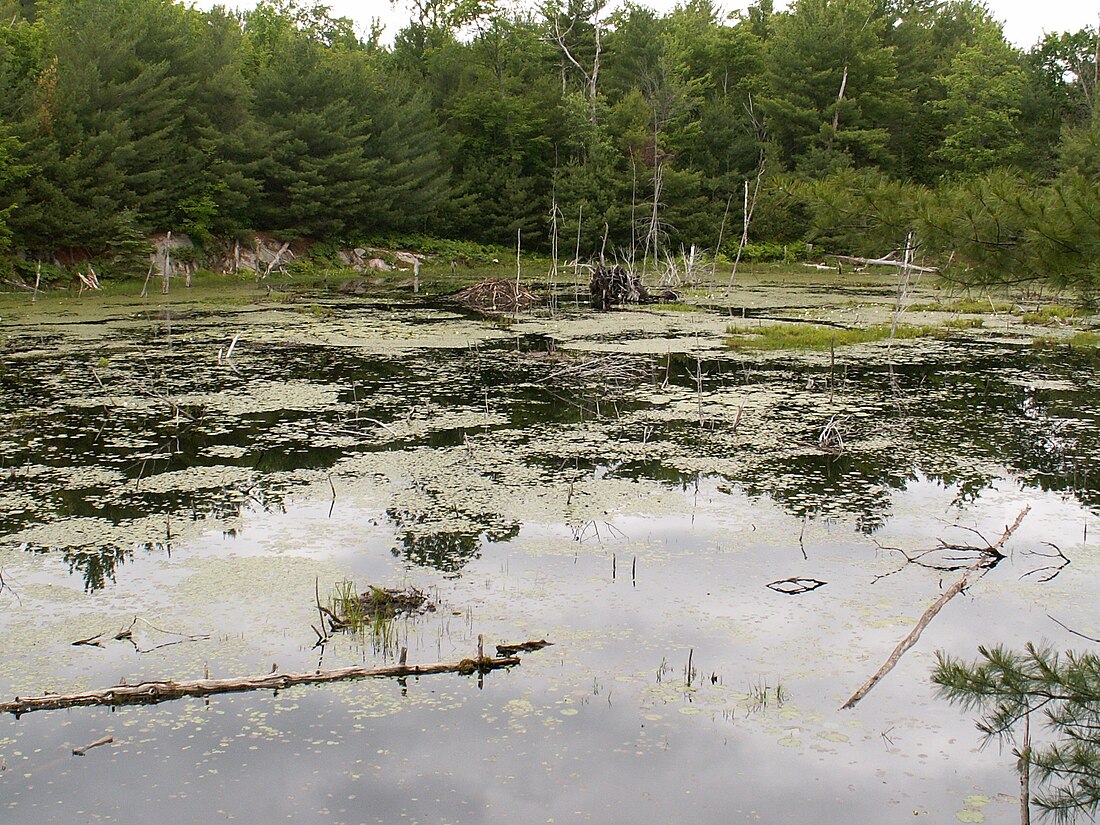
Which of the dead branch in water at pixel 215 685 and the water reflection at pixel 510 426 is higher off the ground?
the water reflection at pixel 510 426

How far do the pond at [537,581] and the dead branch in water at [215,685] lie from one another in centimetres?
3

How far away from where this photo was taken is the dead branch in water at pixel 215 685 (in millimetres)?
3064

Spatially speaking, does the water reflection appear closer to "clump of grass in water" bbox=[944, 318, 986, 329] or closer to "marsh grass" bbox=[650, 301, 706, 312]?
"clump of grass in water" bbox=[944, 318, 986, 329]

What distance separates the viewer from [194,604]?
3855 mm

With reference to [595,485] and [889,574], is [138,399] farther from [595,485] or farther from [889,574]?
[889,574]

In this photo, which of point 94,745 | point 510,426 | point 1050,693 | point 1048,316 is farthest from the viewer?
point 1048,316

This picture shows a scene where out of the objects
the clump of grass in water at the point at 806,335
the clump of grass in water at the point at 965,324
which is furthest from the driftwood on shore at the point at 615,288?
the clump of grass in water at the point at 965,324

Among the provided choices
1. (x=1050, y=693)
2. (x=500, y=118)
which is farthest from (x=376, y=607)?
(x=500, y=118)

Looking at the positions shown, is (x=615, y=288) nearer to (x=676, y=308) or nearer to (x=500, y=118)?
(x=676, y=308)

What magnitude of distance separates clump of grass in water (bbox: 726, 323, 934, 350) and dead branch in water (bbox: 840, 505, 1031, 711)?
583cm

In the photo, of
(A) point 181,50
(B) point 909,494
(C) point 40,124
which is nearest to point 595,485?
(B) point 909,494

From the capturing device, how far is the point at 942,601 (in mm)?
3611

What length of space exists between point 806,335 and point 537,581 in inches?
305

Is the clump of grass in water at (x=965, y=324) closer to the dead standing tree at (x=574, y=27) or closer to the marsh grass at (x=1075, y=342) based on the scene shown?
the marsh grass at (x=1075, y=342)
